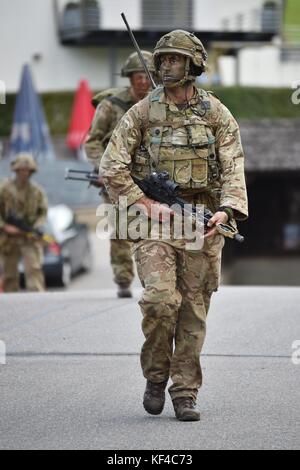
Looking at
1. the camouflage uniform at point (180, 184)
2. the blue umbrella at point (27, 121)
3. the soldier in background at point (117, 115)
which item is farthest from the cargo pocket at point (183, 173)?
the blue umbrella at point (27, 121)

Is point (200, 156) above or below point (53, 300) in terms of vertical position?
above

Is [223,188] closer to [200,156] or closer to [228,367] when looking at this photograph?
[200,156]

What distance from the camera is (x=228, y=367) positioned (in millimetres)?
9297

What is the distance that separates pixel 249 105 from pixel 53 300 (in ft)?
107

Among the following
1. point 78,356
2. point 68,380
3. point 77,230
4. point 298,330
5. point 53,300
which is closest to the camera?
point 68,380

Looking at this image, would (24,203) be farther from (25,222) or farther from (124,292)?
(124,292)

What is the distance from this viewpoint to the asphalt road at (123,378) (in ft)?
23.8

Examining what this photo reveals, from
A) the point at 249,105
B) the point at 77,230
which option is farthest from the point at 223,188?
the point at 249,105

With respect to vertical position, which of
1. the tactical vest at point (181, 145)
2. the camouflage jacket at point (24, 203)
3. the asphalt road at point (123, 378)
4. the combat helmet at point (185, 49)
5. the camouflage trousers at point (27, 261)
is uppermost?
the combat helmet at point (185, 49)

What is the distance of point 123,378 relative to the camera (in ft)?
29.2

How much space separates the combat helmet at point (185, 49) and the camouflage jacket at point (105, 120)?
4192 millimetres

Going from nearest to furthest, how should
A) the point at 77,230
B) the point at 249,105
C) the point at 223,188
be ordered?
the point at 223,188
the point at 77,230
the point at 249,105

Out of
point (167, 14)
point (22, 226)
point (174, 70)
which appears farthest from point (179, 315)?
point (167, 14)

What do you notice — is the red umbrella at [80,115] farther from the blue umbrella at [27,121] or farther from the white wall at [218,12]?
the white wall at [218,12]
